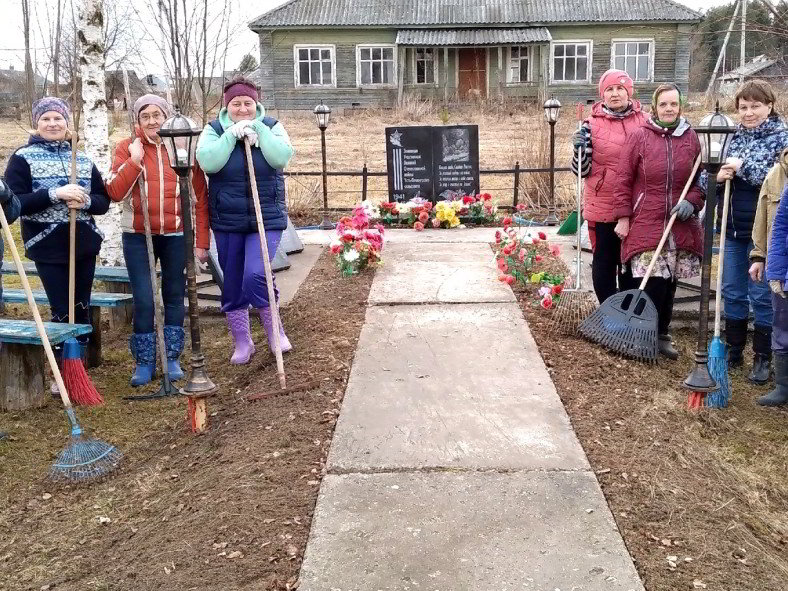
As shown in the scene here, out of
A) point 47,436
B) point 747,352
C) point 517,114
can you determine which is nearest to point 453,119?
point 517,114

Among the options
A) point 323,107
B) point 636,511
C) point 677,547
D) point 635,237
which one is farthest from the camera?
point 323,107

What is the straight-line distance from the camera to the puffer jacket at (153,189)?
4.83 m

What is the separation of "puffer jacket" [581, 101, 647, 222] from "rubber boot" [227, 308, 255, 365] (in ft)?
7.86

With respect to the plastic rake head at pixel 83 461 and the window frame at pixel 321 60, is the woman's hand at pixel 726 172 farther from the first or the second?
the window frame at pixel 321 60

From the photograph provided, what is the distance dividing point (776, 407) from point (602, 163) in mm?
1858

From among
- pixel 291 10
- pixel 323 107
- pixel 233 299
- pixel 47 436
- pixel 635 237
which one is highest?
pixel 291 10

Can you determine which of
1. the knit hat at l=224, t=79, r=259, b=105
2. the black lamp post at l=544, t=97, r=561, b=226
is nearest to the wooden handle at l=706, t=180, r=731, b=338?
the knit hat at l=224, t=79, r=259, b=105

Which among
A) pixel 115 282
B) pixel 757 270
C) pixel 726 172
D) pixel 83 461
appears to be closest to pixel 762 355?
pixel 757 270

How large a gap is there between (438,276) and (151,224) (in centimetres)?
292

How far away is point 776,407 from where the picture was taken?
4609mm

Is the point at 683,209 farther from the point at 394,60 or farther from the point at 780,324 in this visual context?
the point at 394,60

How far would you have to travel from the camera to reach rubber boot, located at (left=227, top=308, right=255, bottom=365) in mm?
5227

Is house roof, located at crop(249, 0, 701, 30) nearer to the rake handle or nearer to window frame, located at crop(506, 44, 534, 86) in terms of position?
window frame, located at crop(506, 44, 534, 86)

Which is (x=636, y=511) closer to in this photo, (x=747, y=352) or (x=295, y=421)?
(x=295, y=421)
